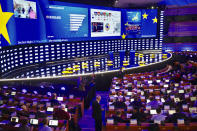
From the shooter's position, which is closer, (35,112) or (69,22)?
(35,112)

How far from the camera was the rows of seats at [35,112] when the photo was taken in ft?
18.3

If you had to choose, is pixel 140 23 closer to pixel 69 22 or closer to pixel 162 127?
pixel 69 22

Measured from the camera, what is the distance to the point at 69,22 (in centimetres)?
1644

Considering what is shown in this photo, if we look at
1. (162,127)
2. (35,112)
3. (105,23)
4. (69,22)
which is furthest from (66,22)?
(162,127)

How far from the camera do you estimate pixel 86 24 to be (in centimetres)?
1783

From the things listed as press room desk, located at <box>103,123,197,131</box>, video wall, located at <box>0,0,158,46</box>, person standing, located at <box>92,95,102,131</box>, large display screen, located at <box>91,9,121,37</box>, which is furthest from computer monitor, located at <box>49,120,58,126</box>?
large display screen, located at <box>91,9,121,37</box>

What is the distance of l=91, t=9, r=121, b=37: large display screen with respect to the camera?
1850 cm

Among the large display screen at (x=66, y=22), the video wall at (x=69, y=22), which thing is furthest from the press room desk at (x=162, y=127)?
the large display screen at (x=66, y=22)

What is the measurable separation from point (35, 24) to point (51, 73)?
3849 mm

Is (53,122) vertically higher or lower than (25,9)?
lower

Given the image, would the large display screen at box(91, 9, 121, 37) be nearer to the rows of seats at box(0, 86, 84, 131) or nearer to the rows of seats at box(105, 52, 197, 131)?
the rows of seats at box(105, 52, 197, 131)

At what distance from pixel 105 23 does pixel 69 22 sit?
4025 mm

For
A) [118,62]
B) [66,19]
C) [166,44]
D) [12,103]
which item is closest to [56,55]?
[66,19]

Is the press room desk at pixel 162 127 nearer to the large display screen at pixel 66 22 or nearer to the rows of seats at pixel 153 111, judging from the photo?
the rows of seats at pixel 153 111
